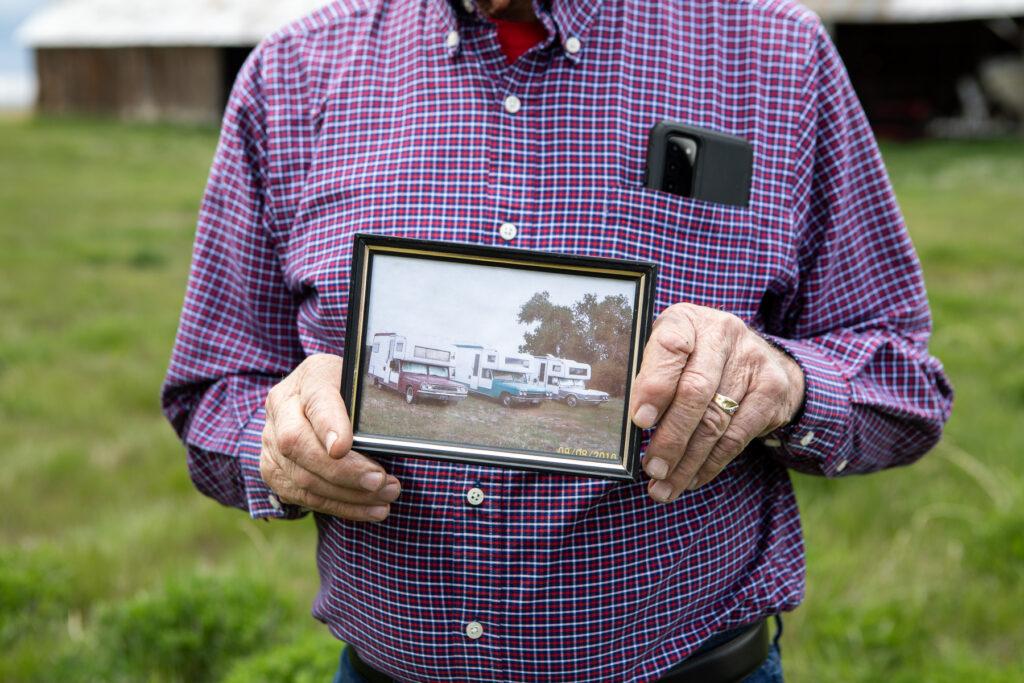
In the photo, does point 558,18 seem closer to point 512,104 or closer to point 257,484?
point 512,104

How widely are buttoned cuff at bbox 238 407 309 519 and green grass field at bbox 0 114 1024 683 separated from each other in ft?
3.62

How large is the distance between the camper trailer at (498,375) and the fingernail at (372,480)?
18 centimetres

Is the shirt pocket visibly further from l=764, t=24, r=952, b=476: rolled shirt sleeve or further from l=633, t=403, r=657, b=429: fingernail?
l=633, t=403, r=657, b=429: fingernail

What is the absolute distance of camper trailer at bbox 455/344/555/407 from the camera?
126cm

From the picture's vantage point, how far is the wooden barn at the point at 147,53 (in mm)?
23078

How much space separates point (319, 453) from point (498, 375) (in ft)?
0.89

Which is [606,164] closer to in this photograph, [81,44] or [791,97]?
[791,97]

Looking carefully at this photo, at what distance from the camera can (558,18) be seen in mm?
1564

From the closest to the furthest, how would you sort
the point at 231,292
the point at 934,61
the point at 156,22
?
the point at 231,292 → the point at 934,61 → the point at 156,22

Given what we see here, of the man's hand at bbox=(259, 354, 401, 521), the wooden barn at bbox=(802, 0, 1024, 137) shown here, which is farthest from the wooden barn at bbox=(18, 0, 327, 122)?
the man's hand at bbox=(259, 354, 401, 521)

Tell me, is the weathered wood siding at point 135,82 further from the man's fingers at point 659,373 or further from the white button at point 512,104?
the man's fingers at point 659,373

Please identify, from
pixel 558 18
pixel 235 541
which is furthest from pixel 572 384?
pixel 235 541

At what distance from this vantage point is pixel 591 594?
151 centimetres

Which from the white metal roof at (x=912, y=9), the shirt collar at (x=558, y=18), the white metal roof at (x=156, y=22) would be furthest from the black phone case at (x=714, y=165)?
the white metal roof at (x=156, y=22)
